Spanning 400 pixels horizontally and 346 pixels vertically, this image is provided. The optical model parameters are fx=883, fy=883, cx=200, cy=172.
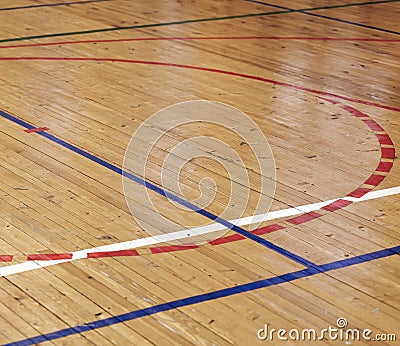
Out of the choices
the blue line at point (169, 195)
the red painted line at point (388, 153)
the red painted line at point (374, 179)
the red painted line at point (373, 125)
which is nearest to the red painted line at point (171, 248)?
the blue line at point (169, 195)

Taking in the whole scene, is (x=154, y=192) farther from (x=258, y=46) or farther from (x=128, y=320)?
(x=258, y=46)

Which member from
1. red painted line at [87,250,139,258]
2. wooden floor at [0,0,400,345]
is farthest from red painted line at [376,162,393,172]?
red painted line at [87,250,139,258]

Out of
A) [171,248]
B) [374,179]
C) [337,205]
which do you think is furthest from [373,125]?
[171,248]

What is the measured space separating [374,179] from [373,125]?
82 cm

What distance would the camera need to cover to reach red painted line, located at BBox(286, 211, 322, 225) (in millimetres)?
3429

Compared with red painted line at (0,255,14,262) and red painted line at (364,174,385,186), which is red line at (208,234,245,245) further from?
red painted line at (364,174,385,186)

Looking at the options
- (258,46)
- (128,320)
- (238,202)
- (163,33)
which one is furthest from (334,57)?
(128,320)

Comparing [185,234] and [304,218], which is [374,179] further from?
[185,234]

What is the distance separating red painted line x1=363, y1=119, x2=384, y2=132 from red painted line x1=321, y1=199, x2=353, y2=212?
1.05 metres

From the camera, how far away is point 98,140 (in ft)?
14.2

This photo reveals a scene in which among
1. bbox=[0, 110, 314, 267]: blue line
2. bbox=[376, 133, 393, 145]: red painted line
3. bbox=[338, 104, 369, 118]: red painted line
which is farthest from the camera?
bbox=[338, 104, 369, 118]: red painted line

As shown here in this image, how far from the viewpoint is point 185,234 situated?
331 cm

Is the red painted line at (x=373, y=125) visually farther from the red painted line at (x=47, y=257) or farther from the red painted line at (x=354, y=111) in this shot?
the red painted line at (x=47, y=257)

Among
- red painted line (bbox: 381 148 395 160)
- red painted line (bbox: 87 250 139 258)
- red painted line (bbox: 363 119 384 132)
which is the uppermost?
red painted line (bbox: 363 119 384 132)
